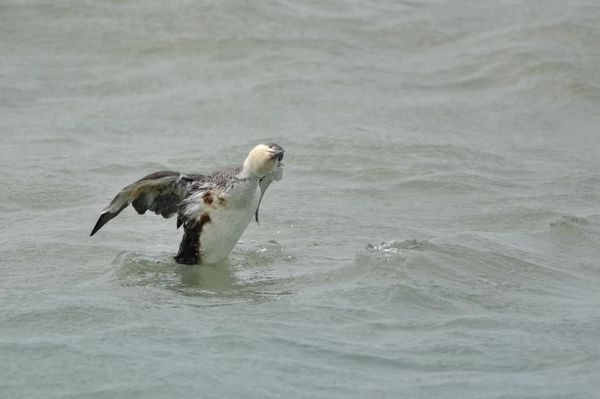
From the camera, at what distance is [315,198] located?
456 inches

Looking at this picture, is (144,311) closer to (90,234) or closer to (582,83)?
(90,234)

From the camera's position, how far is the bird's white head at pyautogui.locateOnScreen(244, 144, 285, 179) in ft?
29.3

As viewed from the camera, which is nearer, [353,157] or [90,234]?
[90,234]

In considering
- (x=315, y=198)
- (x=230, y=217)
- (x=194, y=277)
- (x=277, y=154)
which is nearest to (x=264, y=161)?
(x=277, y=154)

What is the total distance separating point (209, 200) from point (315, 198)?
8.16 ft

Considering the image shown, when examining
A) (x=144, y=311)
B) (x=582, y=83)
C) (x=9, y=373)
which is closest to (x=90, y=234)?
(x=144, y=311)

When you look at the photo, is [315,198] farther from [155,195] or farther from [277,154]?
[277,154]

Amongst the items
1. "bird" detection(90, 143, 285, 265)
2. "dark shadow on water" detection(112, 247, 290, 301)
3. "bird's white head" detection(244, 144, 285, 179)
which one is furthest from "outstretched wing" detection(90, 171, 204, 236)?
"bird's white head" detection(244, 144, 285, 179)

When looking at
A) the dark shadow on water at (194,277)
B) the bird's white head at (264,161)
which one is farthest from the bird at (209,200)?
the dark shadow on water at (194,277)

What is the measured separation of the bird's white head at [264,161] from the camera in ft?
29.3

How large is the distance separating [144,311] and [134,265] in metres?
1.52

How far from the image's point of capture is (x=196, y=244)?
9.34 metres

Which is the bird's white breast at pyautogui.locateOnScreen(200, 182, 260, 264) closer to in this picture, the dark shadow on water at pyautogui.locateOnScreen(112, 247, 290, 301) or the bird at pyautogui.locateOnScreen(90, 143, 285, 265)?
the bird at pyautogui.locateOnScreen(90, 143, 285, 265)

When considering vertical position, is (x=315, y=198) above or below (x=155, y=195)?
below
